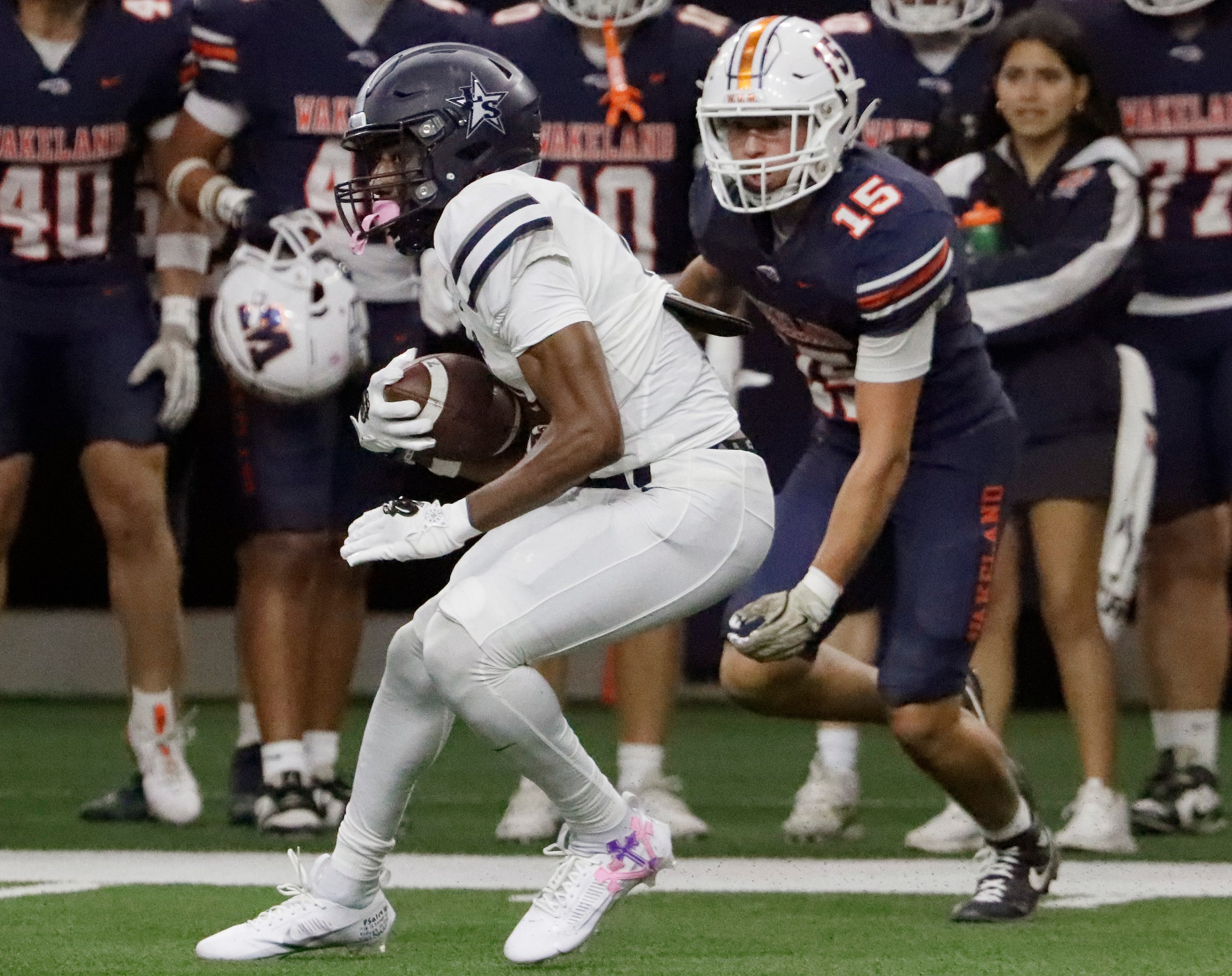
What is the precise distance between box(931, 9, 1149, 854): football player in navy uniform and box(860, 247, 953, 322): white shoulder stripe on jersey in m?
0.91

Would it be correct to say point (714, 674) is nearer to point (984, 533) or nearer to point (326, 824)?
point (326, 824)

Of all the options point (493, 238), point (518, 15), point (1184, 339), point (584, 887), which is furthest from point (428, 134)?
point (1184, 339)

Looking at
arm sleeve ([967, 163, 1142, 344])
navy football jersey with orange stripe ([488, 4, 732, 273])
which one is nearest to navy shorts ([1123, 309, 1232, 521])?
arm sleeve ([967, 163, 1142, 344])

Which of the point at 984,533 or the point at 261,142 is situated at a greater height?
the point at 261,142

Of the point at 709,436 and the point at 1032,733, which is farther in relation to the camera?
the point at 1032,733

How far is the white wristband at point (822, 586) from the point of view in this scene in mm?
3311

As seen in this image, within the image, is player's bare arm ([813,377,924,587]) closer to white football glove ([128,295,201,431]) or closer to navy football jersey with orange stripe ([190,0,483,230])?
navy football jersey with orange stripe ([190,0,483,230])

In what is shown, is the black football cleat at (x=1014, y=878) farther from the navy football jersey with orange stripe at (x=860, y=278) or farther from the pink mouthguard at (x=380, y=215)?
the pink mouthguard at (x=380, y=215)

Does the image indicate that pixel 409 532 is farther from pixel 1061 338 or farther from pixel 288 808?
pixel 1061 338

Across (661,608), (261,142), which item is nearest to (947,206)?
(661,608)

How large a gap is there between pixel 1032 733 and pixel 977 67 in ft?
7.73

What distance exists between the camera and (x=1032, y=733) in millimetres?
6352

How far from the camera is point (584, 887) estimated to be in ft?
10.1

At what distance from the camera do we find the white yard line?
3725 millimetres
